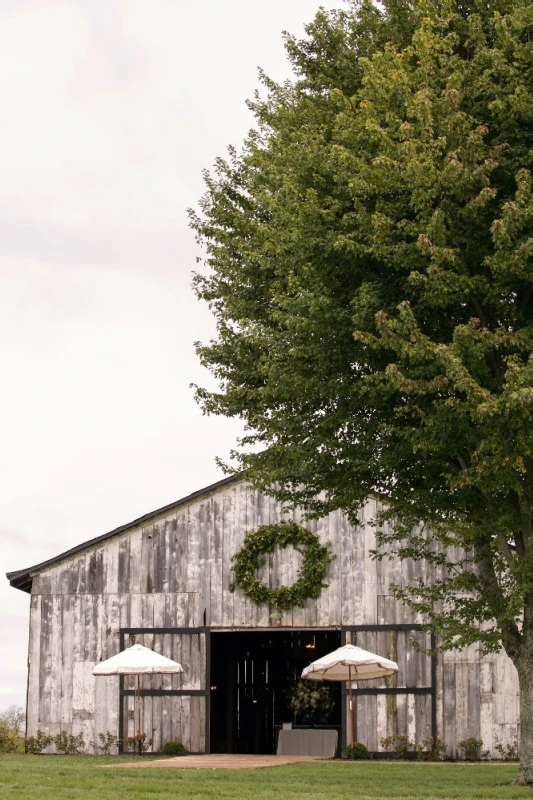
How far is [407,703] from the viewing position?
76.0ft

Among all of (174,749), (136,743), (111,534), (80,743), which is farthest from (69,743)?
(111,534)

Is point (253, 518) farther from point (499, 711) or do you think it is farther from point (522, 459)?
point (522, 459)

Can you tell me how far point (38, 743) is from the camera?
961 inches

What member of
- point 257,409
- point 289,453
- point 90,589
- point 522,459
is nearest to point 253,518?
point 90,589

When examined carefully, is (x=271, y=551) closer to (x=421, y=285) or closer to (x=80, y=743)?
(x=80, y=743)

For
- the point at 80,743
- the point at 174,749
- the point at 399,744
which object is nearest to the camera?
the point at 399,744

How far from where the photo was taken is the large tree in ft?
46.9

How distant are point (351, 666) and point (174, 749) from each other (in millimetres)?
4266

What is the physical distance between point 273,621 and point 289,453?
8522mm

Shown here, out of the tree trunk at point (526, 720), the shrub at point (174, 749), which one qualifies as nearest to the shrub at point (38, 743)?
the shrub at point (174, 749)

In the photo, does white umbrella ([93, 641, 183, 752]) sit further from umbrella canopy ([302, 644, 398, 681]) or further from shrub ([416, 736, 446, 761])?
shrub ([416, 736, 446, 761])

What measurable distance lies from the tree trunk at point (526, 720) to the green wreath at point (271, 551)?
815 cm

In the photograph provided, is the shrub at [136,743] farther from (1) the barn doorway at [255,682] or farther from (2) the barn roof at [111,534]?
(1) the barn doorway at [255,682]

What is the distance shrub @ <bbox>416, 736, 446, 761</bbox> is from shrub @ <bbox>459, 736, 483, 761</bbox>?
0.40 meters
